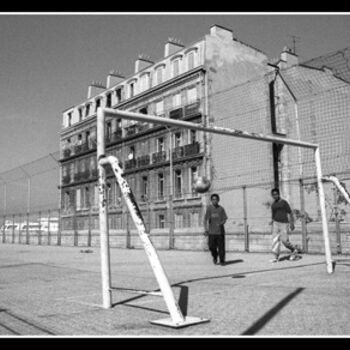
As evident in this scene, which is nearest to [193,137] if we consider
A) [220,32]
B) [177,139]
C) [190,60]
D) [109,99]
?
[177,139]

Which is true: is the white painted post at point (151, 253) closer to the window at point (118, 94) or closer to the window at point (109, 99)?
the window at point (118, 94)

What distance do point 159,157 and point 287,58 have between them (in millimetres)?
13348

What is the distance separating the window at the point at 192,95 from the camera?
115 ft

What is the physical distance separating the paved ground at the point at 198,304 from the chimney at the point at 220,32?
94.6 ft

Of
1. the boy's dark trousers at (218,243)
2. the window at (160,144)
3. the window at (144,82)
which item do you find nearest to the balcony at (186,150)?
the window at (160,144)

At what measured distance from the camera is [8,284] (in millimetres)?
8188

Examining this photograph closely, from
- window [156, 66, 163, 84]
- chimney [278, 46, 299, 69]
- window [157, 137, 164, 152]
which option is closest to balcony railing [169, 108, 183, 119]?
window [157, 137, 164, 152]

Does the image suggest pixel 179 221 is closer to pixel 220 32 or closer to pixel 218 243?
pixel 220 32

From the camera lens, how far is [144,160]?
39656mm

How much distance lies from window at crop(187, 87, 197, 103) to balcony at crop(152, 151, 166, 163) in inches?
197

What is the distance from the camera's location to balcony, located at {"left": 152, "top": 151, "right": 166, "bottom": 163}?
123ft

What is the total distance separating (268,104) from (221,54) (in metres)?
5.44
